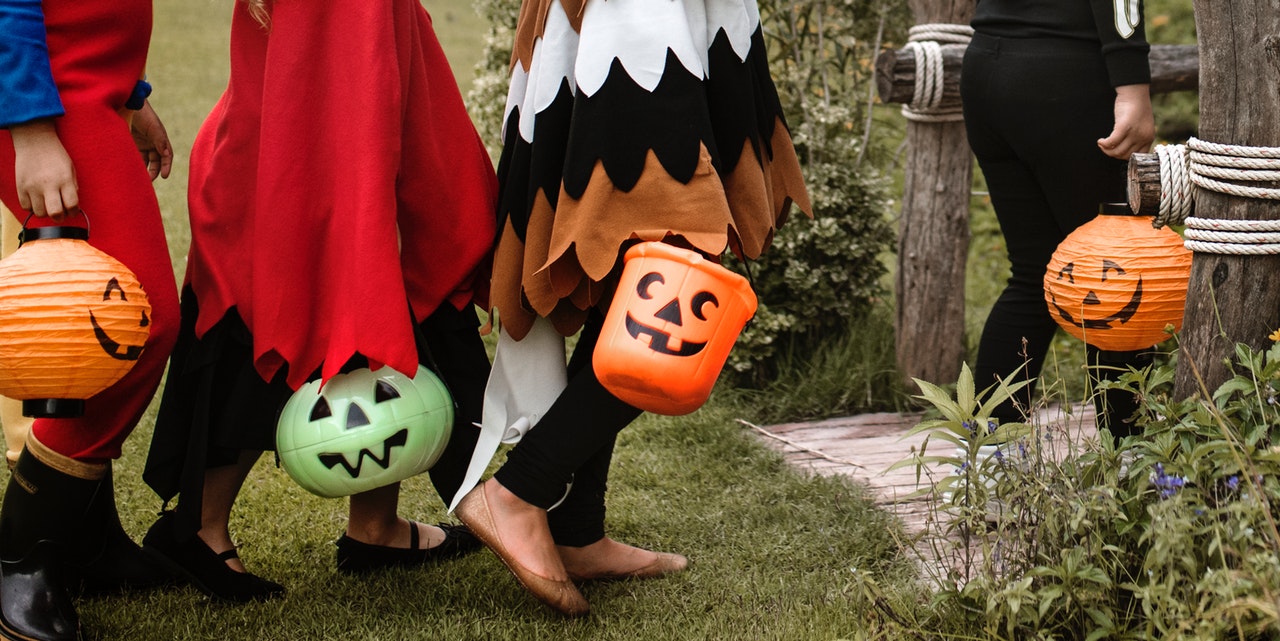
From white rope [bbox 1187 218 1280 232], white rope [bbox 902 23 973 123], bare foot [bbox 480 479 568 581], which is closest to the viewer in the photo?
white rope [bbox 1187 218 1280 232]

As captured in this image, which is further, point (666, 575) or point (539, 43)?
point (666, 575)

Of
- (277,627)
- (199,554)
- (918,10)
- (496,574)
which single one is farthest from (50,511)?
(918,10)

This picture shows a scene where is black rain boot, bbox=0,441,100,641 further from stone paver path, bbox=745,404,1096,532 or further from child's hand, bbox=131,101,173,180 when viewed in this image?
stone paver path, bbox=745,404,1096,532

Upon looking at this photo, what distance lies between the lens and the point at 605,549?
2502 millimetres

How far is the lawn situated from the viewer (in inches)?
89.8

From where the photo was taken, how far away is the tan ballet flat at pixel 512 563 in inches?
86.0

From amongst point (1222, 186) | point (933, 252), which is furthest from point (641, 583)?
point (933, 252)

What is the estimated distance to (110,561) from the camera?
8.10 feet

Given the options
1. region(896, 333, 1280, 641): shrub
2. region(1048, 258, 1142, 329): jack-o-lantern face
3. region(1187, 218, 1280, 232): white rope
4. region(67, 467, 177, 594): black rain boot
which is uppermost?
region(1187, 218, 1280, 232): white rope

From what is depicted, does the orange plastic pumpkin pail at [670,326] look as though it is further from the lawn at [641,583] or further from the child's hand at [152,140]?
the child's hand at [152,140]

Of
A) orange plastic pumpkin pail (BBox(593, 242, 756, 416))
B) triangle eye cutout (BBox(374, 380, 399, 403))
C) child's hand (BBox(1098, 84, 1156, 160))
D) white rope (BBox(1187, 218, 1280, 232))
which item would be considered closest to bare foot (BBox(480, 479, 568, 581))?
triangle eye cutout (BBox(374, 380, 399, 403))

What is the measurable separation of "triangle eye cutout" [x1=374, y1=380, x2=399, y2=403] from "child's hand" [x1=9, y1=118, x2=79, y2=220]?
0.59 m

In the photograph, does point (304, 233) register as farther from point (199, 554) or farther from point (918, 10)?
point (918, 10)

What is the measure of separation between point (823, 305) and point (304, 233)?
2.21m
